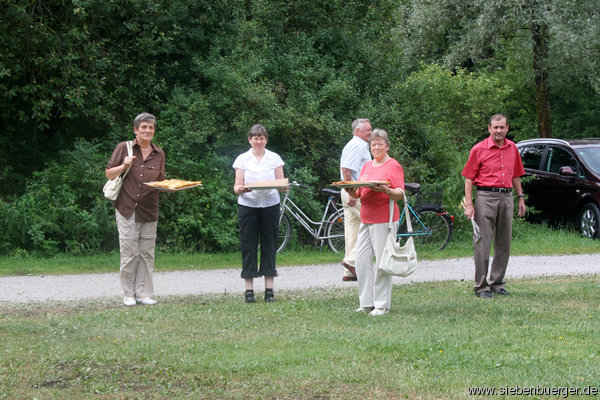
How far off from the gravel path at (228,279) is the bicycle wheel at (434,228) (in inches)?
43.6

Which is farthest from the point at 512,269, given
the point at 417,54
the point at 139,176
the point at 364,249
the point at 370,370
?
the point at 417,54

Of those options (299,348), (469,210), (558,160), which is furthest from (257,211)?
(558,160)

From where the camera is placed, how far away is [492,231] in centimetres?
929

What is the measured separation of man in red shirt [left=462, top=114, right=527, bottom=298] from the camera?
9.11 meters

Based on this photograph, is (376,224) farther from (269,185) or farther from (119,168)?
(119,168)

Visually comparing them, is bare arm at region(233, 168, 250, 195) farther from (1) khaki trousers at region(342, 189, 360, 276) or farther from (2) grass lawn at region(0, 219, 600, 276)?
(2) grass lawn at region(0, 219, 600, 276)

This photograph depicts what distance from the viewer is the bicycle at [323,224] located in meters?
13.3

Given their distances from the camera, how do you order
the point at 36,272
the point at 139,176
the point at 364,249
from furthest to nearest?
the point at 36,272, the point at 139,176, the point at 364,249

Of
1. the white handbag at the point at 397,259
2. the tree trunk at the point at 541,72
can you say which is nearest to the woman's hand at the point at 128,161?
the white handbag at the point at 397,259

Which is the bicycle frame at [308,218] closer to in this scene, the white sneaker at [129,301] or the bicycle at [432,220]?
the bicycle at [432,220]

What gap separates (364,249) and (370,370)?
Result: 8.37ft

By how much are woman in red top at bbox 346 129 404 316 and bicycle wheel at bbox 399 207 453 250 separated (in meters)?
5.56

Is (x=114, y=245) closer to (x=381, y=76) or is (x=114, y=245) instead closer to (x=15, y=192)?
(x=15, y=192)

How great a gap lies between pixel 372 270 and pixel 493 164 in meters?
2.09
